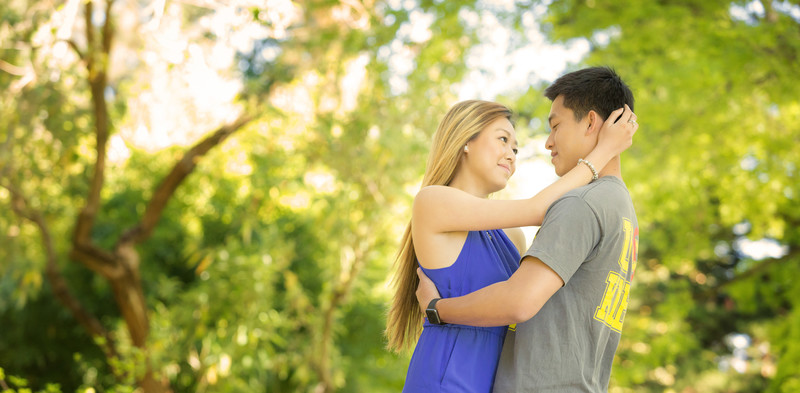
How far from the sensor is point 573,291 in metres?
1.86

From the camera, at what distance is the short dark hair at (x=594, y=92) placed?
202 centimetres

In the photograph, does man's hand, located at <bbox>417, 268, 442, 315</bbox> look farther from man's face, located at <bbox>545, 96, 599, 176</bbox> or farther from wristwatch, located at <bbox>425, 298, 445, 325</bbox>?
man's face, located at <bbox>545, 96, 599, 176</bbox>

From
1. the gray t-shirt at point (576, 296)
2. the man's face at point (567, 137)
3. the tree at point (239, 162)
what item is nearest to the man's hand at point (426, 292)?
the gray t-shirt at point (576, 296)

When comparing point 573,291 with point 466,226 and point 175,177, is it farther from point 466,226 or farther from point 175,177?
point 175,177

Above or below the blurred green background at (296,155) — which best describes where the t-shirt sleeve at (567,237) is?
above

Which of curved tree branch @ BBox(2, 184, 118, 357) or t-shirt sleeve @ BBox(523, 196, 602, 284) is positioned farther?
curved tree branch @ BBox(2, 184, 118, 357)

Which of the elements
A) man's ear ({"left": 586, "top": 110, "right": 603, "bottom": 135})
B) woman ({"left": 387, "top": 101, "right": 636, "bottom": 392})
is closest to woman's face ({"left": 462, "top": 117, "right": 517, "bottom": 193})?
woman ({"left": 387, "top": 101, "right": 636, "bottom": 392})

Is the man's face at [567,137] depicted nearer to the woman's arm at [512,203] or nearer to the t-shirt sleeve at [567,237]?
the woman's arm at [512,203]

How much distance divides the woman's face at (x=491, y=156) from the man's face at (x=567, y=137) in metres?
0.19

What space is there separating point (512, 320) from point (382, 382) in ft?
27.0

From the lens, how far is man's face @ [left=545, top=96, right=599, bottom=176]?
6.73 ft

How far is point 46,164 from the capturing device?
7633mm

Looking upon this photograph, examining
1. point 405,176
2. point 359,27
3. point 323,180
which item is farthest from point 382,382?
point 359,27

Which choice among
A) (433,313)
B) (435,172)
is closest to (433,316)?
(433,313)
